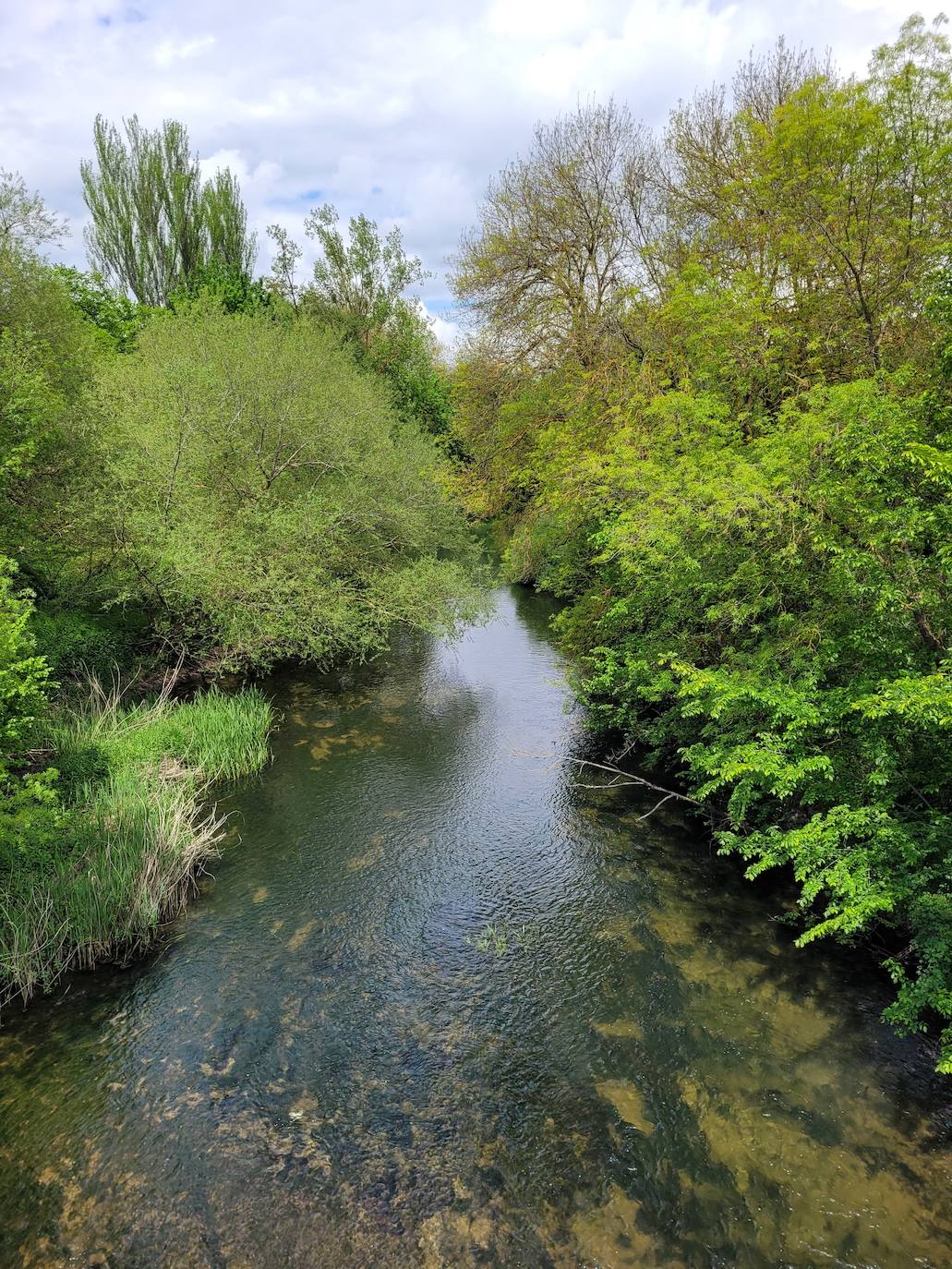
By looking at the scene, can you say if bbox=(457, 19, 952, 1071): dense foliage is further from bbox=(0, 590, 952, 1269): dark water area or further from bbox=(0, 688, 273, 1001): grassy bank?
bbox=(0, 688, 273, 1001): grassy bank

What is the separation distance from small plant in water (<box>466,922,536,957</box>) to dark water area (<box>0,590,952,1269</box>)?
0.04m

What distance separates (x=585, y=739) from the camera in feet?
45.6

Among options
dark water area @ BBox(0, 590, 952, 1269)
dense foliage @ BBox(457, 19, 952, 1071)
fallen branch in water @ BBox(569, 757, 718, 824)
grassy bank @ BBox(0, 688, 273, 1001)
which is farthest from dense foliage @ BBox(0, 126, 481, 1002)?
fallen branch in water @ BBox(569, 757, 718, 824)

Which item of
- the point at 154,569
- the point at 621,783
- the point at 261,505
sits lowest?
the point at 621,783

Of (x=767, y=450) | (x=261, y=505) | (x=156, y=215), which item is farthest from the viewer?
(x=156, y=215)

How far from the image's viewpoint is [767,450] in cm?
923

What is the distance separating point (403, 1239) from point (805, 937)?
14.0 ft

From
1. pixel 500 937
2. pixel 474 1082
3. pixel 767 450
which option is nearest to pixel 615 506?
pixel 767 450

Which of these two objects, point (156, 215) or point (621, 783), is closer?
point (621, 783)

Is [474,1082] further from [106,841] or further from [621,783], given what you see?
[621,783]

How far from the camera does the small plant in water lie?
8.03 m

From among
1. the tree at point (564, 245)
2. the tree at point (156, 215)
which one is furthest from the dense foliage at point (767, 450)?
the tree at point (156, 215)

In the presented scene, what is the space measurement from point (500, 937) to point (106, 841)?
502cm

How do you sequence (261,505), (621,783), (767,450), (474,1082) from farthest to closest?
(261,505)
(621,783)
(767,450)
(474,1082)
